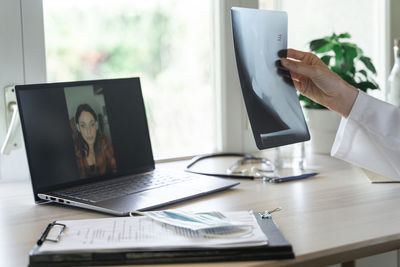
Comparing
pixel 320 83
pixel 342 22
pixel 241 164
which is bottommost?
pixel 241 164

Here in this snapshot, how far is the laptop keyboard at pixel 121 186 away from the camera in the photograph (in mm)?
1157

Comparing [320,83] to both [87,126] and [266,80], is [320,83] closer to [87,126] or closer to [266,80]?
[266,80]

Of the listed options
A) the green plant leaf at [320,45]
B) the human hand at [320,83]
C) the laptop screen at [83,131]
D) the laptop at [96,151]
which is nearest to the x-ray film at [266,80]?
the human hand at [320,83]

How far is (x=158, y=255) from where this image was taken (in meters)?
0.81

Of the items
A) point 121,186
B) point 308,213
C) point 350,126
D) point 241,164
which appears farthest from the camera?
A: point 241,164

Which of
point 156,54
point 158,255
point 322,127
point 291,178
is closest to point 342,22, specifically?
point 322,127

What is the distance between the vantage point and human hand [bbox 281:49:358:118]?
1306 mm

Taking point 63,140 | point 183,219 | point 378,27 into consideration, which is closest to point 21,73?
point 63,140

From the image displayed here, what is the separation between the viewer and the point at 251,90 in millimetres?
1217

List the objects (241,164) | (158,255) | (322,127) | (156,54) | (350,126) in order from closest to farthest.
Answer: (158,255) < (350,126) < (241,164) < (322,127) < (156,54)

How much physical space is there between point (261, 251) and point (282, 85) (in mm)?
566

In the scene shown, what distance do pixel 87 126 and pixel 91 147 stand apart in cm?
5

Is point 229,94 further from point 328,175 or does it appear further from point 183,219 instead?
point 183,219

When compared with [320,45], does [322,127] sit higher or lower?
lower
